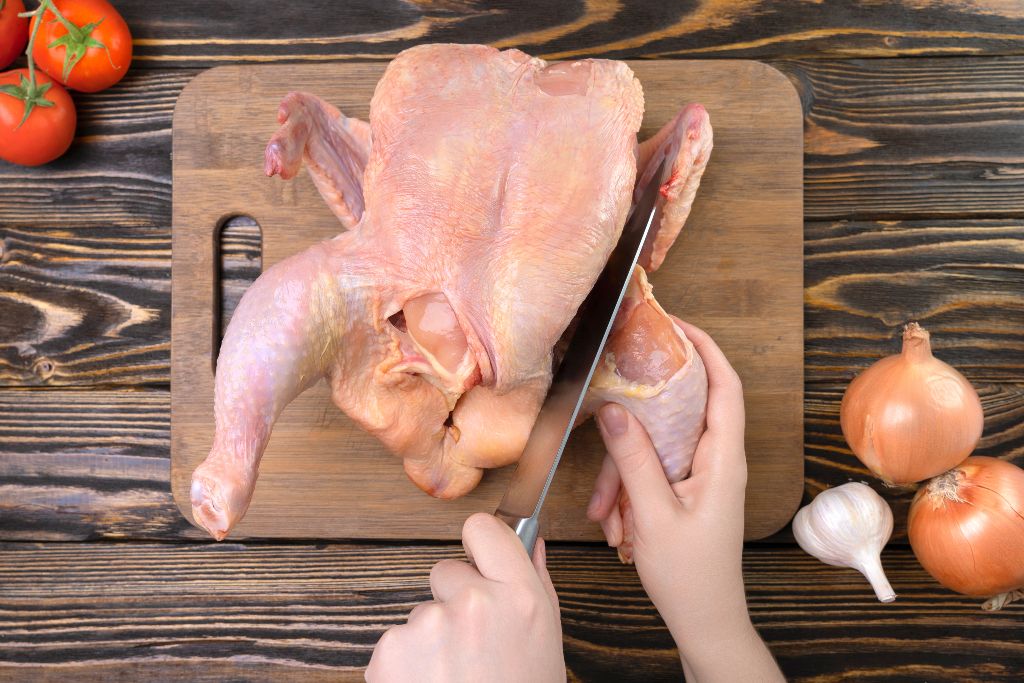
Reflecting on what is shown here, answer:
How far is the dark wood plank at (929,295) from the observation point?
6.00ft

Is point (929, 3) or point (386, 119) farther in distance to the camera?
point (929, 3)

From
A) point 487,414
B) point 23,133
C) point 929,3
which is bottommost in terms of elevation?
point 487,414

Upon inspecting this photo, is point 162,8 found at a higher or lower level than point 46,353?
higher

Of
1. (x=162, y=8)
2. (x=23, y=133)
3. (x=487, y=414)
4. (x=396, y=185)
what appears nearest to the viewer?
(x=396, y=185)

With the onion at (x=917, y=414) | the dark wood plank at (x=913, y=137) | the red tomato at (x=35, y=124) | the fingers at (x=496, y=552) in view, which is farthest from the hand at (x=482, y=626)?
the red tomato at (x=35, y=124)

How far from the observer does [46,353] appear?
1910 millimetres

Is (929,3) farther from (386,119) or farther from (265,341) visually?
(265,341)

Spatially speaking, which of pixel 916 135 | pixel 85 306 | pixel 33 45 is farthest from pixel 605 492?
pixel 33 45

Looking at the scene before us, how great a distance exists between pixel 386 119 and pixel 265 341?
533 mm

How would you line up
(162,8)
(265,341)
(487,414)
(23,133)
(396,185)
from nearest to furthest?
1. (265,341)
2. (396,185)
3. (487,414)
4. (23,133)
5. (162,8)

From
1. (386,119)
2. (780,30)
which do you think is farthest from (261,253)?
(780,30)

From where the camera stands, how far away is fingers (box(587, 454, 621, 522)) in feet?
5.62

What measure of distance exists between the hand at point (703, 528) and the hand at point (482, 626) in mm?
362

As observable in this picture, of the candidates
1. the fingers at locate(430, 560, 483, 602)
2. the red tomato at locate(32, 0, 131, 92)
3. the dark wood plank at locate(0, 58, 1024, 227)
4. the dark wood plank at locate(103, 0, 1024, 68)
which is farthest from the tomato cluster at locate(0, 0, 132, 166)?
the dark wood plank at locate(0, 58, 1024, 227)
